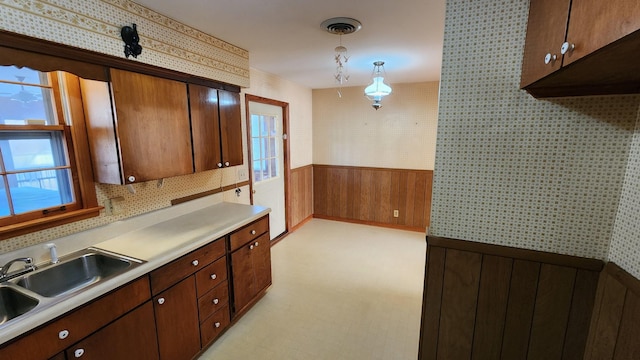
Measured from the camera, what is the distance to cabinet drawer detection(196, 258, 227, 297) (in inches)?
73.7

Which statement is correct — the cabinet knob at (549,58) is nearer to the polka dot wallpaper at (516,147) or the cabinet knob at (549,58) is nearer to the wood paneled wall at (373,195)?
the polka dot wallpaper at (516,147)

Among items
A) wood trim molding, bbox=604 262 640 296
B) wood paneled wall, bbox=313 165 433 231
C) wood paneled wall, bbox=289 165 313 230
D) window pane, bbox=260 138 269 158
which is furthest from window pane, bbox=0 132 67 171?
wood paneled wall, bbox=313 165 433 231

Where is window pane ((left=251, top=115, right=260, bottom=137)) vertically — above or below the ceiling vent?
below

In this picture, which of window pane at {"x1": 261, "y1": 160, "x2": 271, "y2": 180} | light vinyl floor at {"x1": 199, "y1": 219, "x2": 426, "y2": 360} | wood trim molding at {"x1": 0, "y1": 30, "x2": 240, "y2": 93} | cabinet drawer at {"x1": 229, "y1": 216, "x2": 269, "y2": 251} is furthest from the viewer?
window pane at {"x1": 261, "y1": 160, "x2": 271, "y2": 180}

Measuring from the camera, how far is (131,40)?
165 centimetres

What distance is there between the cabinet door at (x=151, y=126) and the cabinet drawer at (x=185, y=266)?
22.8 inches

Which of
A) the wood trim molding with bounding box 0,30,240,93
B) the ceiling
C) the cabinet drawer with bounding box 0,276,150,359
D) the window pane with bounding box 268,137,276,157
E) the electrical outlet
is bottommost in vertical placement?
the cabinet drawer with bounding box 0,276,150,359

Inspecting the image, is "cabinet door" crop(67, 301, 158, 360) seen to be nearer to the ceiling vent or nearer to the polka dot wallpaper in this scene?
the polka dot wallpaper

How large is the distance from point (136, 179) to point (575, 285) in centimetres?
235

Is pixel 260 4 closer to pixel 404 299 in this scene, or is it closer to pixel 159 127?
pixel 159 127

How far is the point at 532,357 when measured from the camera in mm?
1253

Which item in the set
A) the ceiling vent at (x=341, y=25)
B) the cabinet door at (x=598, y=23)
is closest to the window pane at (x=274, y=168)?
the ceiling vent at (x=341, y=25)

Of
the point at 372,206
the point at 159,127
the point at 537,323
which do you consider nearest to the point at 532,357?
the point at 537,323

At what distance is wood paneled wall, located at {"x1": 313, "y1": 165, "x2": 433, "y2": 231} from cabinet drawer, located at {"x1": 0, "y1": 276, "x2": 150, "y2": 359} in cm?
361
